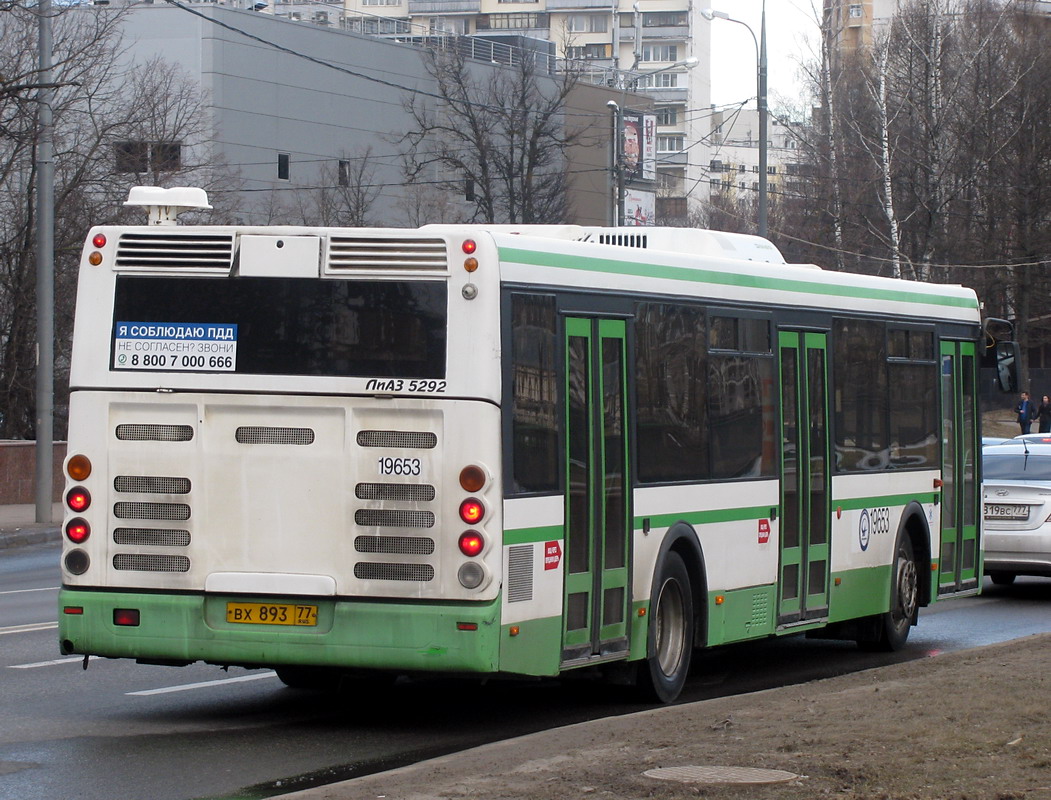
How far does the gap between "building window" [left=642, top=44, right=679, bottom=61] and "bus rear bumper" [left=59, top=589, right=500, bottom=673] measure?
13833 cm

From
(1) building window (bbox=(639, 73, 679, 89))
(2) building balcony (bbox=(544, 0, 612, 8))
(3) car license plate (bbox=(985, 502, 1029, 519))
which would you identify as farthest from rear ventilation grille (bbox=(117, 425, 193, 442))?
(1) building window (bbox=(639, 73, 679, 89))

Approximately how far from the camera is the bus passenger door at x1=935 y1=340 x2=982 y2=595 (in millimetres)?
14664

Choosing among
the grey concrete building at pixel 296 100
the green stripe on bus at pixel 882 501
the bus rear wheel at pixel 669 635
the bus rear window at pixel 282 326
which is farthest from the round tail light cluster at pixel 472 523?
the grey concrete building at pixel 296 100

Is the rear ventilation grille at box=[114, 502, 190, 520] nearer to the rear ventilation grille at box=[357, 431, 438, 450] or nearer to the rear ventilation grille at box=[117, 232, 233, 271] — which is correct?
the rear ventilation grille at box=[357, 431, 438, 450]

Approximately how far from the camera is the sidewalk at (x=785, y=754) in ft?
21.7

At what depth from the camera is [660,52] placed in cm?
14550

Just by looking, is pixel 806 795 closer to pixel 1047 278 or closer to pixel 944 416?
pixel 944 416

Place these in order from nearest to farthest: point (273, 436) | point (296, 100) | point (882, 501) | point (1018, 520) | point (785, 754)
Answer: point (785, 754) < point (273, 436) < point (882, 501) < point (1018, 520) < point (296, 100)

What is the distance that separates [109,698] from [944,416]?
7460 millimetres

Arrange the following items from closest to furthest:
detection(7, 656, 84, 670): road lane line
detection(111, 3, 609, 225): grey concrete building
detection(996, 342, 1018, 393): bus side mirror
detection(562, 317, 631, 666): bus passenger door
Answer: detection(562, 317, 631, 666): bus passenger door, detection(7, 656, 84, 670): road lane line, detection(996, 342, 1018, 393): bus side mirror, detection(111, 3, 609, 225): grey concrete building

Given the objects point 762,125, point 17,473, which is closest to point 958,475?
point 17,473

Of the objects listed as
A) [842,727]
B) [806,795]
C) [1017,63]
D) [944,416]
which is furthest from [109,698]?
[1017,63]

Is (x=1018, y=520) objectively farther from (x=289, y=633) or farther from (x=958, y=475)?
(x=289, y=633)

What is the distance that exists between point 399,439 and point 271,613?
1.11m
